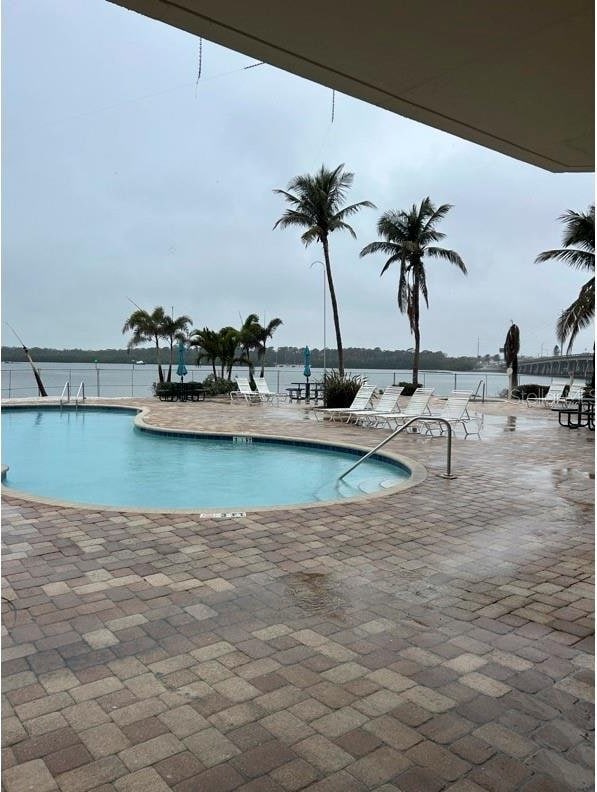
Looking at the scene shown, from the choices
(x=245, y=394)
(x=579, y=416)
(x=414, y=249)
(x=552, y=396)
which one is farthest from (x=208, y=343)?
(x=579, y=416)

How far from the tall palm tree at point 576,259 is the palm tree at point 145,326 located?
49.0 feet

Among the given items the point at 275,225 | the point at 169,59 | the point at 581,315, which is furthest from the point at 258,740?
the point at 275,225

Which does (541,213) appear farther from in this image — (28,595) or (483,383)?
(28,595)

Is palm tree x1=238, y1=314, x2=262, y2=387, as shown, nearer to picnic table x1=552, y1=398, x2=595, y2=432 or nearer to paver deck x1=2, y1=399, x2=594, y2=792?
picnic table x1=552, y1=398, x2=595, y2=432

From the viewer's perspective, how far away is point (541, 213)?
22641mm

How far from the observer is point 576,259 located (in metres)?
17.6

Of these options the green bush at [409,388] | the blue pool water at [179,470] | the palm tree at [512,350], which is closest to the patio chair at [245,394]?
the green bush at [409,388]

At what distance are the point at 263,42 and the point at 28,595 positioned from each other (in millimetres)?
3014

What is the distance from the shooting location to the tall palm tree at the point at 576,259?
16.0m

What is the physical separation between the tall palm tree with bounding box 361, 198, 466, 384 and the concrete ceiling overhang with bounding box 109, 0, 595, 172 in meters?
20.6

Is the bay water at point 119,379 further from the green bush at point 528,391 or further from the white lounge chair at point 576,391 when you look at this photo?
the white lounge chair at point 576,391

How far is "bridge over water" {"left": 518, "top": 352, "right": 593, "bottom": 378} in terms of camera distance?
1935 centimetres

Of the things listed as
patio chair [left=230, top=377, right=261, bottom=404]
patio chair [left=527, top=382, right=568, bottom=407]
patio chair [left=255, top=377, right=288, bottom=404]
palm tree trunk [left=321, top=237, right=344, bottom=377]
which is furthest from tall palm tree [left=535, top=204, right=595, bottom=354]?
patio chair [left=230, top=377, right=261, bottom=404]

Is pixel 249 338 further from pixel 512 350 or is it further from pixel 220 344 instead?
pixel 512 350
